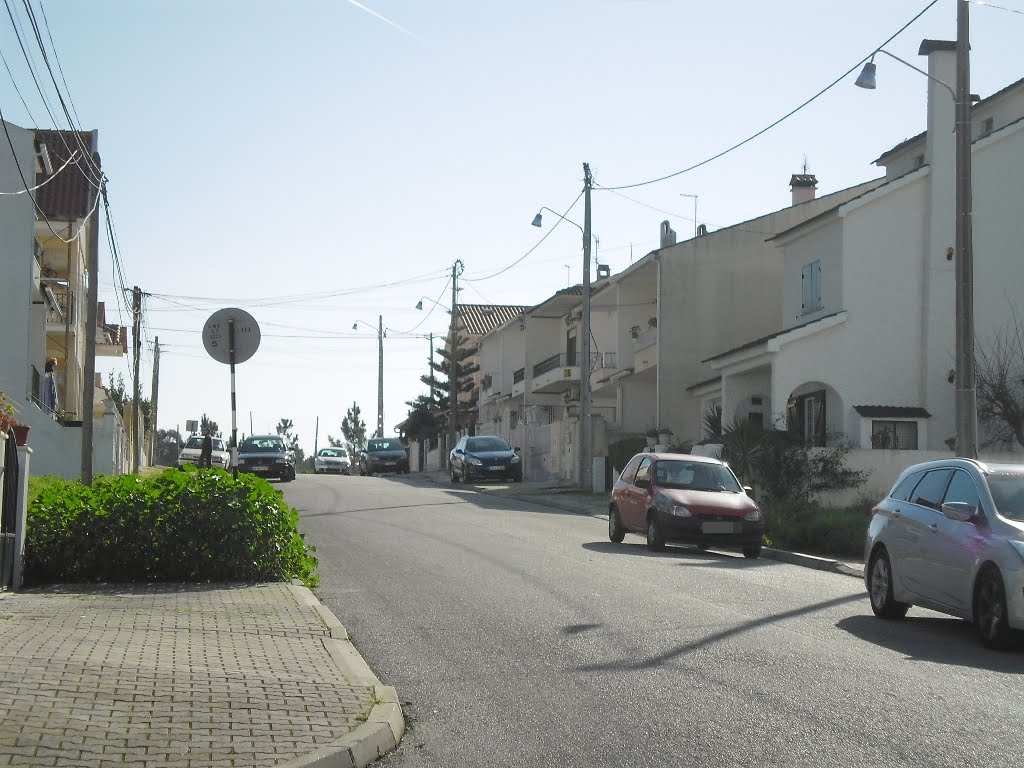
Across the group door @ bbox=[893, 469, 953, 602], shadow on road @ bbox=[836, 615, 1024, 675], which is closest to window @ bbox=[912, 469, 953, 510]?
door @ bbox=[893, 469, 953, 602]

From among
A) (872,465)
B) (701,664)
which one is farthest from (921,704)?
(872,465)

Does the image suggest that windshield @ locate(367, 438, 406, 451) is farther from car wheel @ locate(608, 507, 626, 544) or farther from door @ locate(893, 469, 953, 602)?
door @ locate(893, 469, 953, 602)

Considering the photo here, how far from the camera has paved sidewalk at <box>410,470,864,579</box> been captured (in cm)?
1833

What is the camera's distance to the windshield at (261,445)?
43.8 metres

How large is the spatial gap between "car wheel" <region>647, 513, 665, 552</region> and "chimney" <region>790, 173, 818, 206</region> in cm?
2908

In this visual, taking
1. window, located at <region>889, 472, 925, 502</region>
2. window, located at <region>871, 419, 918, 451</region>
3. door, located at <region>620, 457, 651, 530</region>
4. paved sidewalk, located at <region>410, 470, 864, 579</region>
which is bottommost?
paved sidewalk, located at <region>410, 470, 864, 579</region>

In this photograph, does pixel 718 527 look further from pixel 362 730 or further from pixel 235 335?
pixel 362 730

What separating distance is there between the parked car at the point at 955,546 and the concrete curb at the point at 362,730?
487cm

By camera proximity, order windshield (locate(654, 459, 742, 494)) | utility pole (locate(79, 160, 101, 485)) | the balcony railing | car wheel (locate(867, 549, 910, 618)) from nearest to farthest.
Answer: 1. car wheel (locate(867, 549, 910, 618))
2. windshield (locate(654, 459, 742, 494))
3. utility pole (locate(79, 160, 101, 485))
4. the balcony railing

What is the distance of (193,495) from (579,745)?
715 centimetres

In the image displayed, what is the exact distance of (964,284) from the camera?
1744 cm

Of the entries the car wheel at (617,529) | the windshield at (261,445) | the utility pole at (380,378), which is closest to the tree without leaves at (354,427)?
the utility pole at (380,378)

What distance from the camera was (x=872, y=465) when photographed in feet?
89.5

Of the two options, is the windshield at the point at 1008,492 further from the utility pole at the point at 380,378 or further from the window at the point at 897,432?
the utility pole at the point at 380,378
